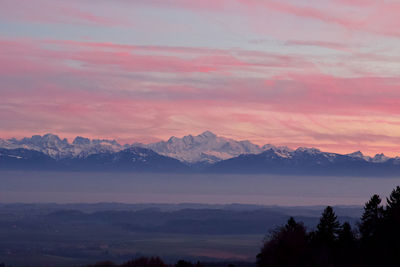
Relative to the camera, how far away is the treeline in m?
97.0

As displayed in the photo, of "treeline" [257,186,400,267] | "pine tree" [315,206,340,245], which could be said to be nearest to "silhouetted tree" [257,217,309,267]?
"treeline" [257,186,400,267]

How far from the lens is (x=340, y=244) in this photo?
104 m

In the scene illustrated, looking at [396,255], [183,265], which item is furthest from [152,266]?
[396,255]

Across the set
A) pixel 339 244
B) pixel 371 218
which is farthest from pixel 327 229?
pixel 371 218

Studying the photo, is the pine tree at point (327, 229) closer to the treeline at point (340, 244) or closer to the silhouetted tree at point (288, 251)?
the treeline at point (340, 244)

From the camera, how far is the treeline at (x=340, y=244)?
97.0 metres

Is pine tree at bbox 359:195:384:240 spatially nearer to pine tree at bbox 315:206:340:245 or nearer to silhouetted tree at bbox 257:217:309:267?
pine tree at bbox 315:206:340:245

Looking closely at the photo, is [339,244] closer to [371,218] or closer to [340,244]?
[340,244]

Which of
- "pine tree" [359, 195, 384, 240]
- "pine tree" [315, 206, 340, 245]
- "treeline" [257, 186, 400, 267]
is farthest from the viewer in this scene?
"pine tree" [359, 195, 384, 240]

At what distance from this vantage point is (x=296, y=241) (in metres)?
98.3

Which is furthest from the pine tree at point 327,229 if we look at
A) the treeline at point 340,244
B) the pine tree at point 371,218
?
the pine tree at point 371,218

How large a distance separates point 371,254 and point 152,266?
6511 cm

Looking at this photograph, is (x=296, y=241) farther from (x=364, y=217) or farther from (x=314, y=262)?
(x=364, y=217)

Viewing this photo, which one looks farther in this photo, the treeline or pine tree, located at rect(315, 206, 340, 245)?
pine tree, located at rect(315, 206, 340, 245)
